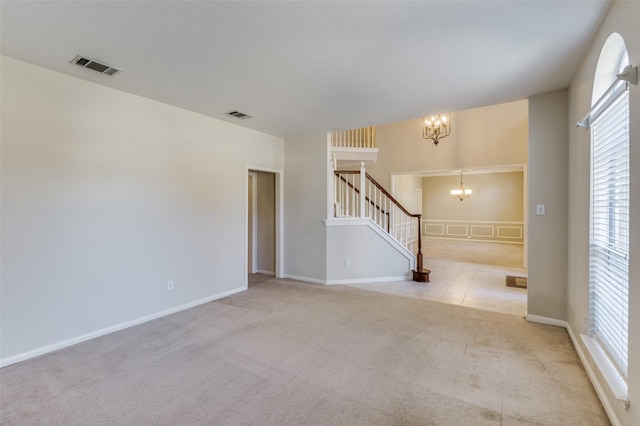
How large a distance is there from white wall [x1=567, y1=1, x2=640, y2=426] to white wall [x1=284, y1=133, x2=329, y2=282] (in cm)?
320

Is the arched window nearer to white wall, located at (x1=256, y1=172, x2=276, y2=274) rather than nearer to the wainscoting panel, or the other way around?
white wall, located at (x1=256, y1=172, x2=276, y2=274)

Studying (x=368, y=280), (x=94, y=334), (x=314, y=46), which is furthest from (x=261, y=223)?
(x=314, y=46)

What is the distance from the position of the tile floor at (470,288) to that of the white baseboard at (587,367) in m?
0.26

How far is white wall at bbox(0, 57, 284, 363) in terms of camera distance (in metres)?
2.46

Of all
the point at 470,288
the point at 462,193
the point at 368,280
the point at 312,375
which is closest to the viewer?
the point at 312,375

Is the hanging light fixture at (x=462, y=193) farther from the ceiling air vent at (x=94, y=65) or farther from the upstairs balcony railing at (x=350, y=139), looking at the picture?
the ceiling air vent at (x=94, y=65)

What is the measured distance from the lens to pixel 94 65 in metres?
2.55

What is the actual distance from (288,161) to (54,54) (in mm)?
3337

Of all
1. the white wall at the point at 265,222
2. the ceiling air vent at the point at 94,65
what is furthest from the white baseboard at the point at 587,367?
the ceiling air vent at the point at 94,65

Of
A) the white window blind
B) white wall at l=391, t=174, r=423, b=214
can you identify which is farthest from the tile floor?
white wall at l=391, t=174, r=423, b=214

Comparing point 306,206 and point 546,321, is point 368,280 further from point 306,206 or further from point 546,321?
point 546,321

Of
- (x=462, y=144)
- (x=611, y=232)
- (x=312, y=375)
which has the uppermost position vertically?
(x=462, y=144)

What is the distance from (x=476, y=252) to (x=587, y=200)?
6216mm

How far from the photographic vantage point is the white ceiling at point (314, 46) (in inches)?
72.6
